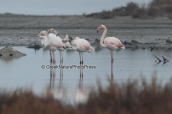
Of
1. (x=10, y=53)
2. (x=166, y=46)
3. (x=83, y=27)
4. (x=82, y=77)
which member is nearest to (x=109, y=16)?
(x=83, y=27)

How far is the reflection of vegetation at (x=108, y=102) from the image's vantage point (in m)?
5.20

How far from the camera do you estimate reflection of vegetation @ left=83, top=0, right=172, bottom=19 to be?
135 feet

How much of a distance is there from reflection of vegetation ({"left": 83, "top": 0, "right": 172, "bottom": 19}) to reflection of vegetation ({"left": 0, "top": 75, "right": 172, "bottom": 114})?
1370 inches

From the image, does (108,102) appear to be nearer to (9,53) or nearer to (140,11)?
(9,53)

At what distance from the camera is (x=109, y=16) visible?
4119 cm

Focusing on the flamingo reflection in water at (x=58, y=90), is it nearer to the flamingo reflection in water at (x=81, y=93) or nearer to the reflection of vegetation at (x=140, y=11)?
the flamingo reflection in water at (x=81, y=93)

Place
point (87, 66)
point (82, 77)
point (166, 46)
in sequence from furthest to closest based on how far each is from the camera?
point (166, 46) < point (87, 66) < point (82, 77)

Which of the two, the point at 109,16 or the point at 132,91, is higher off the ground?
the point at 109,16

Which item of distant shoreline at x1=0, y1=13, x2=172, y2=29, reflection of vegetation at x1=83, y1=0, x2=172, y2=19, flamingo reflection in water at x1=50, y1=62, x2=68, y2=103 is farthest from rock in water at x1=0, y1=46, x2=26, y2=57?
reflection of vegetation at x1=83, y1=0, x2=172, y2=19

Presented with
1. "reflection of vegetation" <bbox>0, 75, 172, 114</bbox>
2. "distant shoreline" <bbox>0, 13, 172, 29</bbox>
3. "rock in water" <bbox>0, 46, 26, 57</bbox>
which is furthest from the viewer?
"distant shoreline" <bbox>0, 13, 172, 29</bbox>

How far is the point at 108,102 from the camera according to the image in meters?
5.68

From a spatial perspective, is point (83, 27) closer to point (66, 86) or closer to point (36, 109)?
point (66, 86)

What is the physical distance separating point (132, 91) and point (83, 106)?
0.83 metres

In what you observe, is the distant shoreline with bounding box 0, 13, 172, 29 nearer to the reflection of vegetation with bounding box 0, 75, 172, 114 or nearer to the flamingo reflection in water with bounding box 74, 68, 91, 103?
the flamingo reflection in water with bounding box 74, 68, 91, 103
